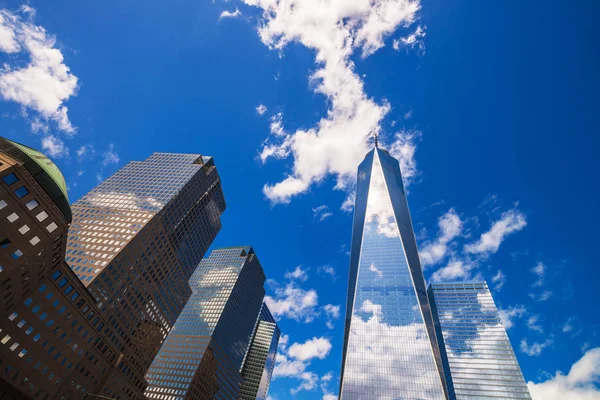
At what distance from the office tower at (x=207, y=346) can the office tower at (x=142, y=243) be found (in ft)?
139

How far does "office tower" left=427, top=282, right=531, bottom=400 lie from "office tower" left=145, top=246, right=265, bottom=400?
375 feet

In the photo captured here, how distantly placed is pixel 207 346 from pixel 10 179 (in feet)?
427

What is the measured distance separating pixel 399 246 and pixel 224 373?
117 metres

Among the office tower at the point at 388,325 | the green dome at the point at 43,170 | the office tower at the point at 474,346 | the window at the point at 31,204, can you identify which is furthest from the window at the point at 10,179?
the office tower at the point at 474,346

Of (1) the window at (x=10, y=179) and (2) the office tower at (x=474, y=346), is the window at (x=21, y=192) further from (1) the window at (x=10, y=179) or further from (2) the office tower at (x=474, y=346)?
(2) the office tower at (x=474, y=346)

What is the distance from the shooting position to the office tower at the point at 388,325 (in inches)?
5207

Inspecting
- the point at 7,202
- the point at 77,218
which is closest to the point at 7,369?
the point at 7,202

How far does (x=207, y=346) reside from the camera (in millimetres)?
152250

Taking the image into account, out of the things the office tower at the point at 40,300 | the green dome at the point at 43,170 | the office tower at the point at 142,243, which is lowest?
the office tower at the point at 40,300

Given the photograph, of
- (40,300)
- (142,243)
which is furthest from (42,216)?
(142,243)

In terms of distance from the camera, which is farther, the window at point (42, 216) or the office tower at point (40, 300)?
the window at point (42, 216)

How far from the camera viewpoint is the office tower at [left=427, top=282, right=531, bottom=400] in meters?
148

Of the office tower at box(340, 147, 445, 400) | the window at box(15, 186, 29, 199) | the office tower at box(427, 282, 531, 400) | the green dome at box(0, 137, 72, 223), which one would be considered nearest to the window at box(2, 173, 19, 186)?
the window at box(15, 186, 29, 199)

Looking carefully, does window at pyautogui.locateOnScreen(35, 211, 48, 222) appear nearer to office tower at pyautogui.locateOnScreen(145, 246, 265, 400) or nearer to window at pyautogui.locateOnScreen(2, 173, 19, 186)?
window at pyautogui.locateOnScreen(2, 173, 19, 186)
